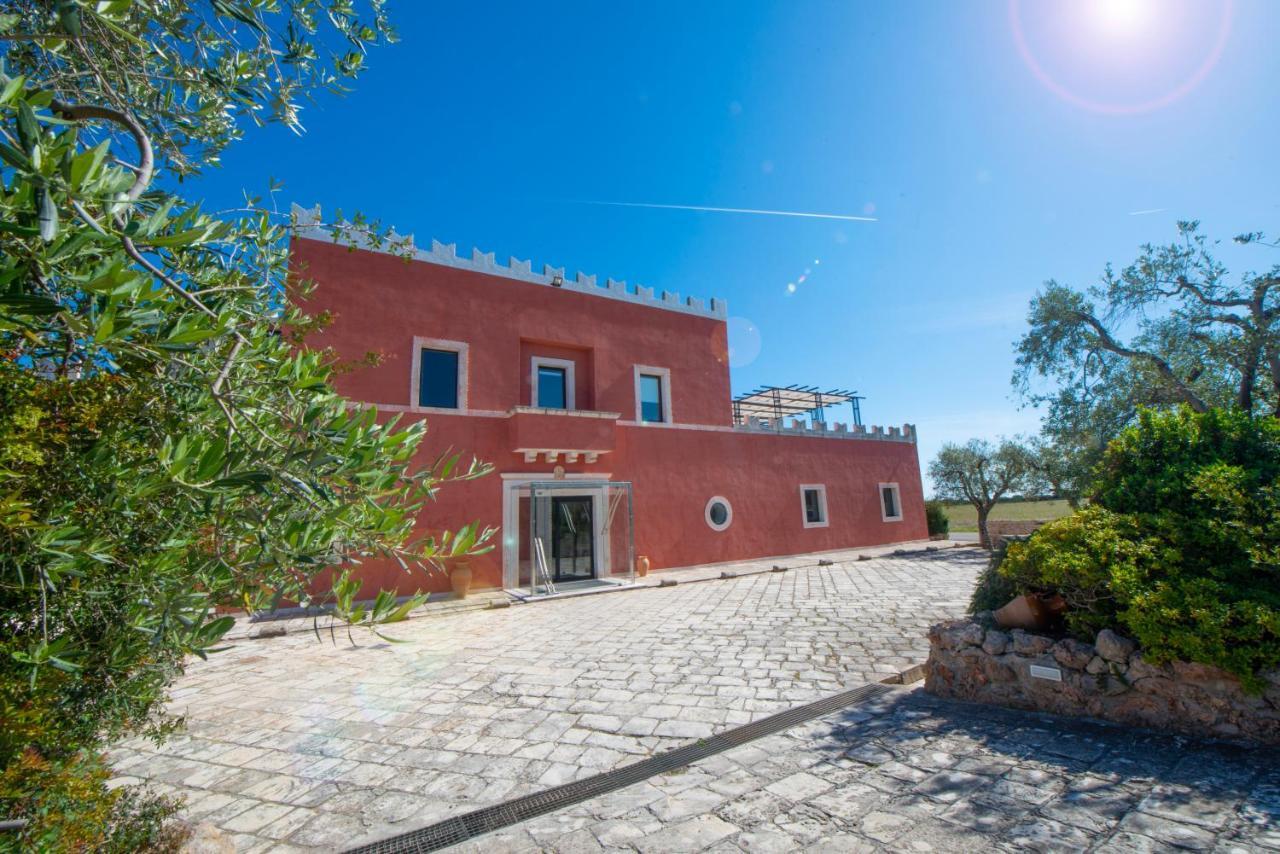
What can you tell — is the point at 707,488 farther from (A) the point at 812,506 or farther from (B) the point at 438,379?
(B) the point at 438,379

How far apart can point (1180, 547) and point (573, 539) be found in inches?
416

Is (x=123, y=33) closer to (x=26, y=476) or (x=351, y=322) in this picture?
(x=26, y=476)

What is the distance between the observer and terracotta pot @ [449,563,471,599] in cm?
1034

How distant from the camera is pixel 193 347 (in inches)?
53.8

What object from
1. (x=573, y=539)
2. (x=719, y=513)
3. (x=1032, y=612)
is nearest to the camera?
(x=1032, y=612)

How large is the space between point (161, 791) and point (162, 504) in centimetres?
267

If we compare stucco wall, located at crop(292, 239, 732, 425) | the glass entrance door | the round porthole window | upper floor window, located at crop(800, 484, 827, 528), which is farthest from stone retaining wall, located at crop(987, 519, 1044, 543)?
the glass entrance door

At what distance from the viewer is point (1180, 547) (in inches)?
146

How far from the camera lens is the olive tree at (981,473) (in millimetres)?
20672

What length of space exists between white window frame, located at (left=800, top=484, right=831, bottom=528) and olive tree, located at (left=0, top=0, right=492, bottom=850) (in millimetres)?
15390

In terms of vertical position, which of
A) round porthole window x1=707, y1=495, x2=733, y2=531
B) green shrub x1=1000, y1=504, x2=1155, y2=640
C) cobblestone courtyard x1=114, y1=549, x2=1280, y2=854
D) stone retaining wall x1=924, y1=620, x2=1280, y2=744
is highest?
round porthole window x1=707, y1=495, x2=733, y2=531

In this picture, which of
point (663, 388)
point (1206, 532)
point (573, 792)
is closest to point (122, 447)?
point (573, 792)

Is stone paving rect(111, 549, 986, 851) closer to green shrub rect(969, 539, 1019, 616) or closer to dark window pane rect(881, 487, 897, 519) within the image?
green shrub rect(969, 539, 1019, 616)

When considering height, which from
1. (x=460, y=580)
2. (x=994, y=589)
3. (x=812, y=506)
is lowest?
(x=460, y=580)
